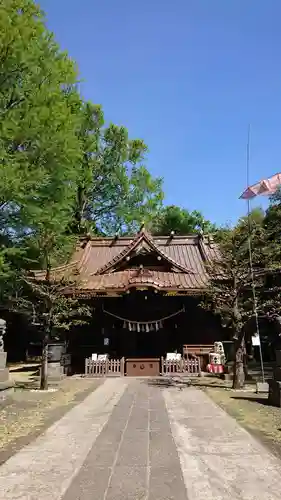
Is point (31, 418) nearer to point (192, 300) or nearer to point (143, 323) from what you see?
point (143, 323)

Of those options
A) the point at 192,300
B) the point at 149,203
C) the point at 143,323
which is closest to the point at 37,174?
the point at 143,323

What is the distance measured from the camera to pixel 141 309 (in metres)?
21.4

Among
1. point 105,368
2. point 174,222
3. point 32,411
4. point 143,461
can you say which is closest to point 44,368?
point 32,411

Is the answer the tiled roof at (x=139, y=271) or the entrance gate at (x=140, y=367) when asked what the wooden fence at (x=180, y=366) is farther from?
the tiled roof at (x=139, y=271)

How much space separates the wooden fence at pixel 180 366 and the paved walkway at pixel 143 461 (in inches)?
371

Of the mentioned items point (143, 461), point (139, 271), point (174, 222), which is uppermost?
point (174, 222)

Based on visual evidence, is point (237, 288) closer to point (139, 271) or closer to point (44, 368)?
point (139, 271)

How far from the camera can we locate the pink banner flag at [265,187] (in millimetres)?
13711

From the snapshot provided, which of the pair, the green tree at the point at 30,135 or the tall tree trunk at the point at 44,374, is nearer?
the tall tree trunk at the point at 44,374

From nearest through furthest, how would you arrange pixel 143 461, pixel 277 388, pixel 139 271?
pixel 143 461 < pixel 277 388 < pixel 139 271

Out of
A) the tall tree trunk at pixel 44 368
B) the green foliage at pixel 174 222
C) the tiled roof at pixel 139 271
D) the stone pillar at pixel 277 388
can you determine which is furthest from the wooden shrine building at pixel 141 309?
the green foliage at pixel 174 222

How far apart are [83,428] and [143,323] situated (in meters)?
12.4

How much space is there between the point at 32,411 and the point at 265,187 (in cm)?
995

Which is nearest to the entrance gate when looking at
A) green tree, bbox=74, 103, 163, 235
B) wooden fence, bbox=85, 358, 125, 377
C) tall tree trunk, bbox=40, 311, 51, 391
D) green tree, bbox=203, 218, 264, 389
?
wooden fence, bbox=85, 358, 125, 377
